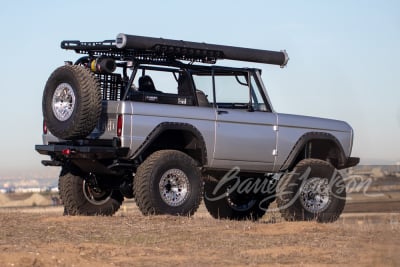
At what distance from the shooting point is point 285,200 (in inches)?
533

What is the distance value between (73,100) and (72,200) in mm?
1787

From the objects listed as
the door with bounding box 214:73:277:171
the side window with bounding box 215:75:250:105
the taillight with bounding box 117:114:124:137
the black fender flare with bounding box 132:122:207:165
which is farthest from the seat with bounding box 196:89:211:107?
the taillight with bounding box 117:114:124:137

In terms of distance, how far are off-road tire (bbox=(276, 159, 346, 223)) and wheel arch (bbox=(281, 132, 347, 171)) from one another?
198 mm

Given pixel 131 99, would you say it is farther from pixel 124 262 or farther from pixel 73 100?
pixel 124 262

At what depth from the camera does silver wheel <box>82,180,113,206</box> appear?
13.4 meters

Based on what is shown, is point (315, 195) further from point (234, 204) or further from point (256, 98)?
point (256, 98)

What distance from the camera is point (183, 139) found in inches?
506

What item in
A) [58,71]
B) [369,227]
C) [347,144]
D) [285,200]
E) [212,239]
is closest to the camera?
[212,239]

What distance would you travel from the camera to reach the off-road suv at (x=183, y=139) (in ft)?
39.3

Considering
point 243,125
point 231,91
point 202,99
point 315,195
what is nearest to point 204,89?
point 202,99

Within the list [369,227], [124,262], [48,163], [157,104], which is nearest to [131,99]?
[157,104]

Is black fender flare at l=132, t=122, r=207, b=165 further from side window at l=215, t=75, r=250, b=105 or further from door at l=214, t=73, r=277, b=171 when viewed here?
side window at l=215, t=75, r=250, b=105

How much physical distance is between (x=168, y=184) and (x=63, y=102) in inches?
74.1

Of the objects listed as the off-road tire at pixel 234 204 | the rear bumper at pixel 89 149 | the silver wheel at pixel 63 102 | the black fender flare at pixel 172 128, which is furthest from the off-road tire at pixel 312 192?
the silver wheel at pixel 63 102
